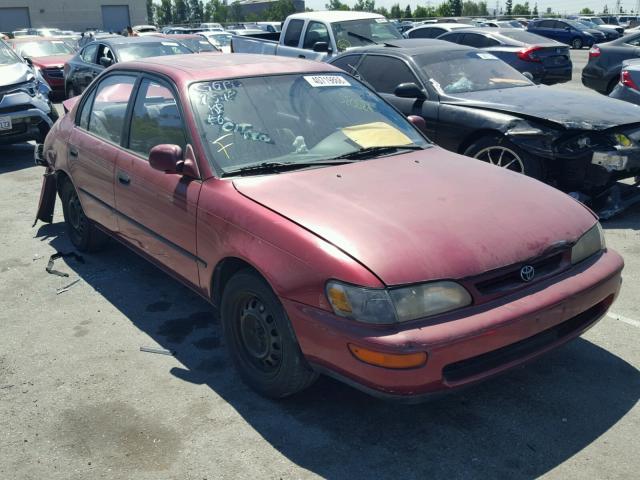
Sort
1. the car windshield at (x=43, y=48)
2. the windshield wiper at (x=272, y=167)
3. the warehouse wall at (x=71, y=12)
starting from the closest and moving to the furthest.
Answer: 1. the windshield wiper at (x=272, y=167)
2. the car windshield at (x=43, y=48)
3. the warehouse wall at (x=71, y=12)

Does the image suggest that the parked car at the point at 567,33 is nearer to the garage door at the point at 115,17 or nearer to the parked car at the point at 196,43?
the parked car at the point at 196,43

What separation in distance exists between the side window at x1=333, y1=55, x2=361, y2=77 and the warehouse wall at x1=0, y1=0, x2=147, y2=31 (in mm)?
53686

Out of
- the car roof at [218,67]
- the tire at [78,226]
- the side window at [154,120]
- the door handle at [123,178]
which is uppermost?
the car roof at [218,67]

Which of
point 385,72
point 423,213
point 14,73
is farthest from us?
point 14,73

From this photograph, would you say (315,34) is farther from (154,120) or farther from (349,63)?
(154,120)

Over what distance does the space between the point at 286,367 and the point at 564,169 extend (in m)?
4.13

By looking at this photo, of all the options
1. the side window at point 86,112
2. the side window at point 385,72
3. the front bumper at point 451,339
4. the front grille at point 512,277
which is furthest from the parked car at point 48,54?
the front grille at point 512,277

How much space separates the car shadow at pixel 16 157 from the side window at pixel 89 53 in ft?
6.79

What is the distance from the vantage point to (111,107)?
16.3 ft

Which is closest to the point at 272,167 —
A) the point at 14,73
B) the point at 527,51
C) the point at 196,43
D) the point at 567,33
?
the point at 14,73

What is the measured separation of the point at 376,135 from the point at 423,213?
119 centimetres

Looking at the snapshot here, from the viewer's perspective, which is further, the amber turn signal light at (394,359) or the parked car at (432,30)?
the parked car at (432,30)

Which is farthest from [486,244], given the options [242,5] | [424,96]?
[242,5]

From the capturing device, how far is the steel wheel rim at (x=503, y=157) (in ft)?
20.8
